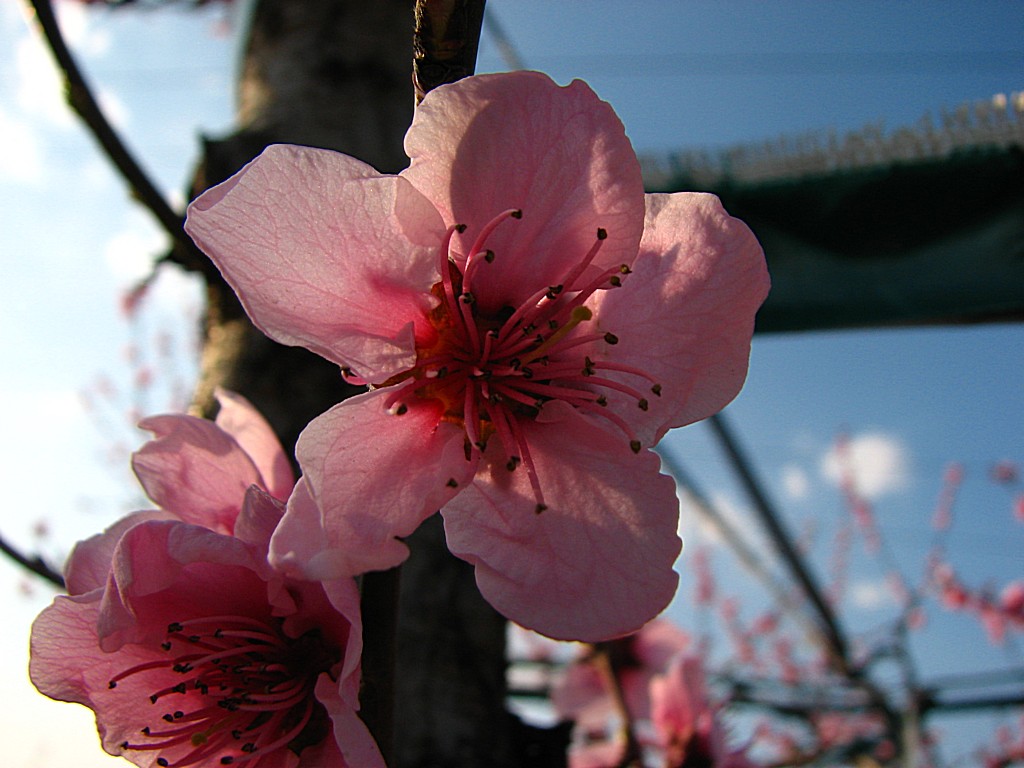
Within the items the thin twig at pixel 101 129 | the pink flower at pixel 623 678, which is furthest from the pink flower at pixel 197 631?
the pink flower at pixel 623 678

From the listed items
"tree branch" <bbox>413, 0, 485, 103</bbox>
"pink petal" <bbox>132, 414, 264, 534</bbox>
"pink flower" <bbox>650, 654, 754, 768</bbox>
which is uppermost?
"tree branch" <bbox>413, 0, 485, 103</bbox>

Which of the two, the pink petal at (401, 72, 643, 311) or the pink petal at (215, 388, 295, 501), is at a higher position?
the pink petal at (401, 72, 643, 311)

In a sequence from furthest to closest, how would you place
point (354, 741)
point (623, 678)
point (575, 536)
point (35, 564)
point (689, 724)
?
point (623, 678)
point (689, 724)
point (35, 564)
point (575, 536)
point (354, 741)

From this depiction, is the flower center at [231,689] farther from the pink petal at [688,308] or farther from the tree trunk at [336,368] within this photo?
the pink petal at [688,308]

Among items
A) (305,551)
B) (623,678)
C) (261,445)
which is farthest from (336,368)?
(623,678)

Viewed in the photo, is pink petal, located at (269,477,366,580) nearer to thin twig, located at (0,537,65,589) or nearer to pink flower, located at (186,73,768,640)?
pink flower, located at (186,73,768,640)

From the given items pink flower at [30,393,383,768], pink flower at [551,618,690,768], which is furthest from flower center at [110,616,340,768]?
pink flower at [551,618,690,768]

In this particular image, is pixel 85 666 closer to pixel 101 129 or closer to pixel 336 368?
pixel 336 368
